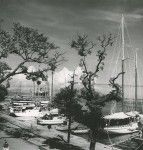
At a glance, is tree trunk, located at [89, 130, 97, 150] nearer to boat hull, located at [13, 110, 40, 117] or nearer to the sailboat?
the sailboat

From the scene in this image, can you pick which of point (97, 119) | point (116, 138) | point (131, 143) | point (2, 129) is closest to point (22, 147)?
point (97, 119)

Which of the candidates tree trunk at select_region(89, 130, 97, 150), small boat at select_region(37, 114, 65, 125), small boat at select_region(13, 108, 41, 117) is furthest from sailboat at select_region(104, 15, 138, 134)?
tree trunk at select_region(89, 130, 97, 150)

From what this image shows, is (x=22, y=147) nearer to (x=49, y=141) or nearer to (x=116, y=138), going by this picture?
(x=49, y=141)

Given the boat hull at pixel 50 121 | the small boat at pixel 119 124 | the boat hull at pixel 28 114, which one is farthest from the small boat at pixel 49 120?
the small boat at pixel 119 124

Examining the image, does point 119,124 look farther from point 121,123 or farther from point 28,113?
point 28,113

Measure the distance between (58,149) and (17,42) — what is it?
39.7 ft

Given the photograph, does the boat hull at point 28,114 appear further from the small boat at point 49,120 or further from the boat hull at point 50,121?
the boat hull at point 50,121

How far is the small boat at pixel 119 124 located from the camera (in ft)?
179

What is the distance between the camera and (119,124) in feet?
185

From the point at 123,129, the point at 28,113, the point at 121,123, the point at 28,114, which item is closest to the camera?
the point at 123,129

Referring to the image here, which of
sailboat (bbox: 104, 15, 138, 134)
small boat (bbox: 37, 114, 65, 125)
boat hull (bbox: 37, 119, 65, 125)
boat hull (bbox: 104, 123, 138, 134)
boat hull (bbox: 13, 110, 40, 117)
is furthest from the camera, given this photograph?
boat hull (bbox: 13, 110, 40, 117)

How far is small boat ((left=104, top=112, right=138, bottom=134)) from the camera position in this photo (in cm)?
5456

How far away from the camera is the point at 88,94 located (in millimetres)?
24719

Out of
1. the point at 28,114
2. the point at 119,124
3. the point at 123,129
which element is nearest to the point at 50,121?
the point at 28,114
